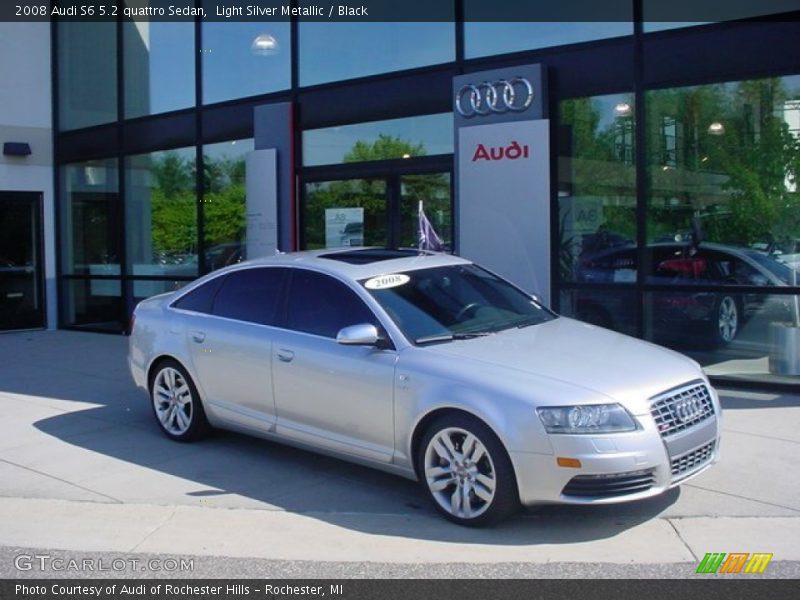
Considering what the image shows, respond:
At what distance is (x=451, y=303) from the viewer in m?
6.62

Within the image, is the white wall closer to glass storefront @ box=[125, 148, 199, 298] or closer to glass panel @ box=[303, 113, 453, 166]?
glass storefront @ box=[125, 148, 199, 298]

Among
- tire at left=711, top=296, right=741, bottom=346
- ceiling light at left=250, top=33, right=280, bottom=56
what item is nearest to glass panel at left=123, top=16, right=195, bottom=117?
ceiling light at left=250, top=33, right=280, bottom=56

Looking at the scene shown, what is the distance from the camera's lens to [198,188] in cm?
1408

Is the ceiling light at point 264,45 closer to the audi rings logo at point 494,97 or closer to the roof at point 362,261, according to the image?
the audi rings logo at point 494,97

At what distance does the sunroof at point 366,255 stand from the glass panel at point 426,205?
3.96 metres

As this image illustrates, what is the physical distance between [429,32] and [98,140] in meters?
6.80

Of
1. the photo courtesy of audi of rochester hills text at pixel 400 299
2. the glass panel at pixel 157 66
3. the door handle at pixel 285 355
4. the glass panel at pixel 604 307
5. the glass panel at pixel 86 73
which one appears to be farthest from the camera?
the glass panel at pixel 86 73

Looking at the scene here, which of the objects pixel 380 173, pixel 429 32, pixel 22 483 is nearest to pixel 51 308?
pixel 380 173

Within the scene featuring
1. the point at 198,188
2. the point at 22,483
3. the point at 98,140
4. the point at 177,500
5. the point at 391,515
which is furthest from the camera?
the point at 98,140

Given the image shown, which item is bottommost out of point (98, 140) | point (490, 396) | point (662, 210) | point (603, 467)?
point (603, 467)

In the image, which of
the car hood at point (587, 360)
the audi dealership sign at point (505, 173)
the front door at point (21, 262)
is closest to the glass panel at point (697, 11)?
the audi dealership sign at point (505, 173)

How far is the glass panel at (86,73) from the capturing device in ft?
50.3

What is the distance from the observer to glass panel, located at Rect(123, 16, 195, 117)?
14.2m

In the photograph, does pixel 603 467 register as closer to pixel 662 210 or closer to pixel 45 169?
pixel 662 210
